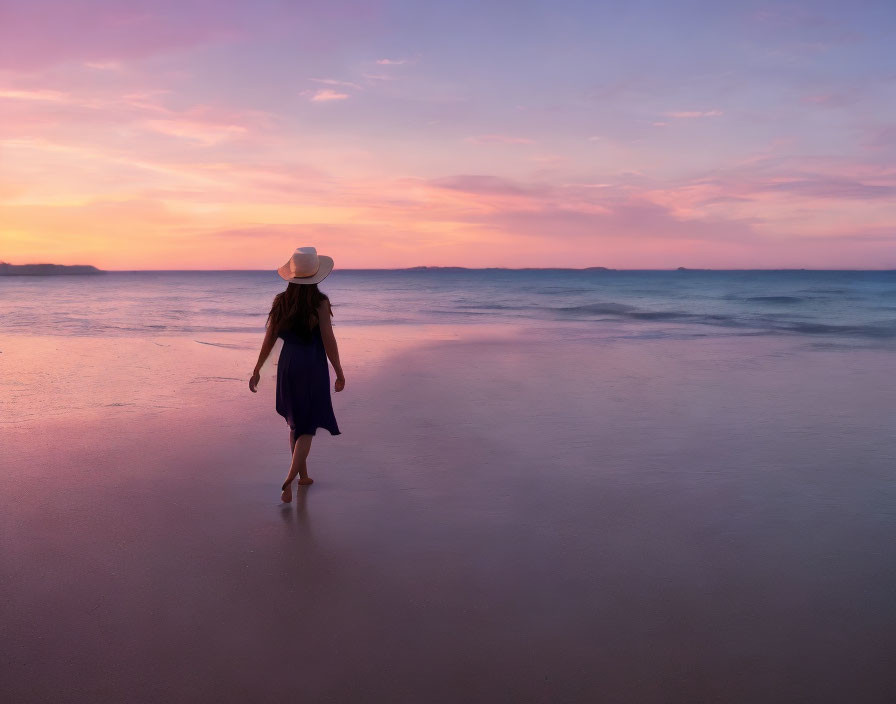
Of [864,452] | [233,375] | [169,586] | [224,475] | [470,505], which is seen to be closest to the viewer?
[169,586]

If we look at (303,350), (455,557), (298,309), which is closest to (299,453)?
(303,350)

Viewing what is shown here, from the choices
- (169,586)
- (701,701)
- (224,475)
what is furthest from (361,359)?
(701,701)

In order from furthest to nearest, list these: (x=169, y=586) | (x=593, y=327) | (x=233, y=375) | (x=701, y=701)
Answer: (x=593, y=327)
(x=233, y=375)
(x=169, y=586)
(x=701, y=701)

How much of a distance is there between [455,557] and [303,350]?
2.06 m

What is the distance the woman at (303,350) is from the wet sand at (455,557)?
536 mm

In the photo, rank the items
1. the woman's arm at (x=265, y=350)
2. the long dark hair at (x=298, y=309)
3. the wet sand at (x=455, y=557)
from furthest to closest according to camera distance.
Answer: the woman's arm at (x=265, y=350), the long dark hair at (x=298, y=309), the wet sand at (x=455, y=557)

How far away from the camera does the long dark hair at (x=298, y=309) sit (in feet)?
16.6

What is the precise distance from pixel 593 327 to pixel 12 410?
55.3 ft

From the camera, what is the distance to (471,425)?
7.29 metres

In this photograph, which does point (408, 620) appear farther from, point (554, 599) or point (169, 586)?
point (169, 586)

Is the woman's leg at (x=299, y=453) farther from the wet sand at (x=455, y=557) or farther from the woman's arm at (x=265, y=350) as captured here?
the woman's arm at (x=265, y=350)

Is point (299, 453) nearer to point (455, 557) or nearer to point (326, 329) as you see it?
point (326, 329)

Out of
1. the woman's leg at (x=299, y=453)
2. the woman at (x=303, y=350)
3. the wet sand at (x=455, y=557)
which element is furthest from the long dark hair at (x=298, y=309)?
the wet sand at (x=455, y=557)

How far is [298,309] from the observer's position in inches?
199
